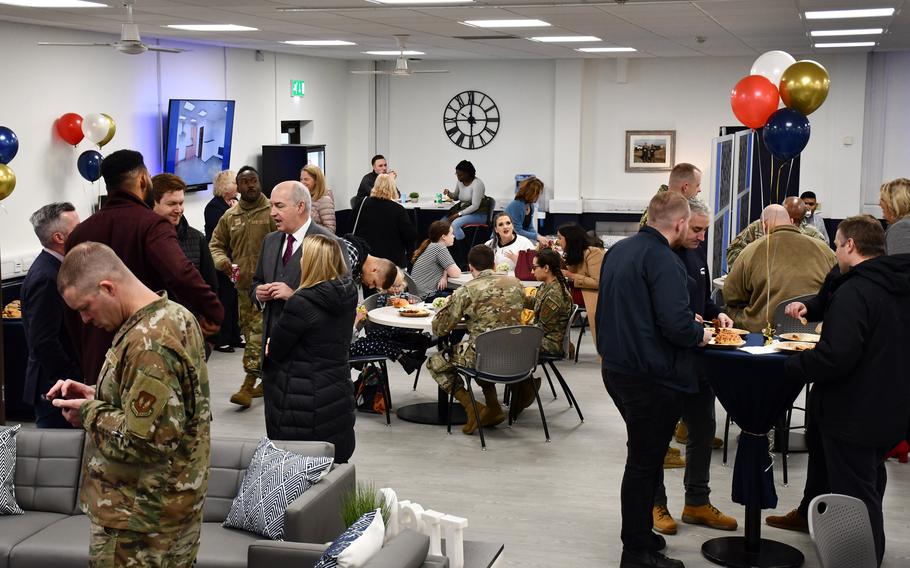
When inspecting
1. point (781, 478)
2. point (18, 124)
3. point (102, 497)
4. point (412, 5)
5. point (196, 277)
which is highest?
point (412, 5)

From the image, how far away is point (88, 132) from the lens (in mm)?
9617

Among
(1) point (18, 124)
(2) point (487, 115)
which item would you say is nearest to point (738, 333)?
(1) point (18, 124)

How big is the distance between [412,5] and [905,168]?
32.6 ft

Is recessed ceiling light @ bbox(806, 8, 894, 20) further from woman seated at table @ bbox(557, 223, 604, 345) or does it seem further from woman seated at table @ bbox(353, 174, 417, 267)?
woman seated at table @ bbox(353, 174, 417, 267)

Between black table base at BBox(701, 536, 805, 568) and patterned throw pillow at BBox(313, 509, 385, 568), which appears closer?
patterned throw pillow at BBox(313, 509, 385, 568)

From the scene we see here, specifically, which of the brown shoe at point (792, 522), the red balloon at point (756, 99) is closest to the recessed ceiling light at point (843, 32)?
the red balloon at point (756, 99)

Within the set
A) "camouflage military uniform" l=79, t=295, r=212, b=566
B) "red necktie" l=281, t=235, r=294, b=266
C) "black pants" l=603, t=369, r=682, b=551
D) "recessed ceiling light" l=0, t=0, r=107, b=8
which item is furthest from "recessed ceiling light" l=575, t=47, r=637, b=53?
"camouflage military uniform" l=79, t=295, r=212, b=566

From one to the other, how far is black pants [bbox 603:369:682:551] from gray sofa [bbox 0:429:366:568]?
4.13 feet

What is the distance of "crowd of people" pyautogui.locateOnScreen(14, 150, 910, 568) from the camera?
9.97 feet

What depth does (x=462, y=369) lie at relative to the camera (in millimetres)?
7078

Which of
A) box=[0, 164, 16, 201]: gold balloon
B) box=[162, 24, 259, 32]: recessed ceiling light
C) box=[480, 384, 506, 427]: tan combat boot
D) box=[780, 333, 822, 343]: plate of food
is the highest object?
box=[162, 24, 259, 32]: recessed ceiling light

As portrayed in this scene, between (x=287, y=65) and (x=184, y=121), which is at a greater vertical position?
(x=287, y=65)

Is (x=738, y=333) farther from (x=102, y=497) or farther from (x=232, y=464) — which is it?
(x=102, y=497)

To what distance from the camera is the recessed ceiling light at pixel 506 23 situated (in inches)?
349
